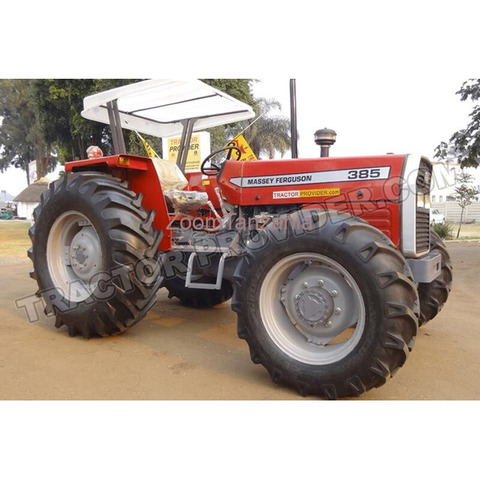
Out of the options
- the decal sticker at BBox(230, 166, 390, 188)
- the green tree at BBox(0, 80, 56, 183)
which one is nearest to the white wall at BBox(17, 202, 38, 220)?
the green tree at BBox(0, 80, 56, 183)

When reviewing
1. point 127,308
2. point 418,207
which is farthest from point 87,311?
point 418,207

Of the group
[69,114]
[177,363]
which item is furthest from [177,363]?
[69,114]

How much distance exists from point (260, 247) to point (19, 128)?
38.7 m

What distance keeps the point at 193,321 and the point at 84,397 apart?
2.04m

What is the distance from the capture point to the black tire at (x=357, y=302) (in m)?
2.60

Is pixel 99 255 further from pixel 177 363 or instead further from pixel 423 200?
pixel 423 200

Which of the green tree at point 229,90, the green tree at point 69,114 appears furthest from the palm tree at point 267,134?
the green tree at point 69,114

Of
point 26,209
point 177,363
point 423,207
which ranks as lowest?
point 26,209

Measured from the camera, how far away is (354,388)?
2.68m

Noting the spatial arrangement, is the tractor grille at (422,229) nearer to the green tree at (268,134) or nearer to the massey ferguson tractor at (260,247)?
the massey ferguson tractor at (260,247)

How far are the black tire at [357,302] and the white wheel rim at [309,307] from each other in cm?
2

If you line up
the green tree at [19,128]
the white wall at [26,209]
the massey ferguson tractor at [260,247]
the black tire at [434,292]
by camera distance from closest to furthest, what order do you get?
the massey ferguson tractor at [260,247]
the black tire at [434,292]
the green tree at [19,128]
the white wall at [26,209]

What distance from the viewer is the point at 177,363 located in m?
3.47

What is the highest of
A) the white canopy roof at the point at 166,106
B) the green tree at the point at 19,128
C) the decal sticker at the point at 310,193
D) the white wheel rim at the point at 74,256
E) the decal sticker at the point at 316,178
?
the green tree at the point at 19,128
